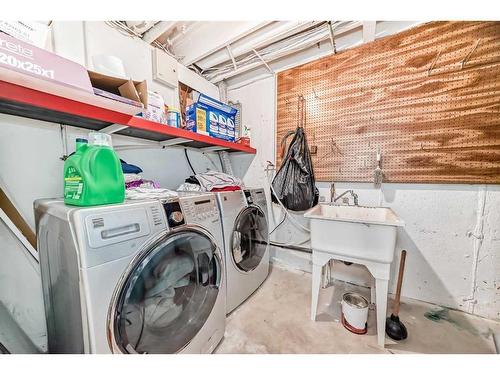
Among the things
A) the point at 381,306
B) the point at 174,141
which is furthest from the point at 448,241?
the point at 174,141

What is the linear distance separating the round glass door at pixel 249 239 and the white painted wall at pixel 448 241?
798 millimetres

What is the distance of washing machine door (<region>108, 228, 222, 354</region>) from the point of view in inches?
26.8

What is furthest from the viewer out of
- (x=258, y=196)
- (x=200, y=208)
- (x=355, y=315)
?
(x=258, y=196)

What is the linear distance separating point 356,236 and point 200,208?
2.97 ft

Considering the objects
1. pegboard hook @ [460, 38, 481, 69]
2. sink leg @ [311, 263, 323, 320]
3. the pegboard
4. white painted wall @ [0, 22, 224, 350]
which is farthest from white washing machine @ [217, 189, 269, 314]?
pegboard hook @ [460, 38, 481, 69]

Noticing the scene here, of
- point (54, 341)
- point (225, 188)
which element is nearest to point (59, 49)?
point (225, 188)

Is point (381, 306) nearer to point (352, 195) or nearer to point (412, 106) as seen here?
point (352, 195)

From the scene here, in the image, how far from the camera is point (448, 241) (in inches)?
54.0

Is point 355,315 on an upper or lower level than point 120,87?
lower

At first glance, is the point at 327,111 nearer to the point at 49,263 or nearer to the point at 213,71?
the point at 213,71

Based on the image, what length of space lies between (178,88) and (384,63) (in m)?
1.79

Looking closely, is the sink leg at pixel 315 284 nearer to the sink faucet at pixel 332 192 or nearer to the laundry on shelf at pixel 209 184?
the sink faucet at pixel 332 192

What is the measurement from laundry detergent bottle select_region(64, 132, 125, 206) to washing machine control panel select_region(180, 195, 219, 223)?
274mm

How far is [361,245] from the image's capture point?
1071 mm
